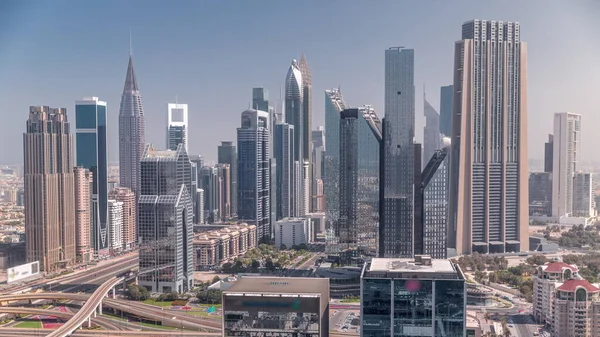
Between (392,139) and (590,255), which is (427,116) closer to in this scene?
(392,139)

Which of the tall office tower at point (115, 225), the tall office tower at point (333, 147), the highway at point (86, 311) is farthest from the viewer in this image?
the tall office tower at point (115, 225)

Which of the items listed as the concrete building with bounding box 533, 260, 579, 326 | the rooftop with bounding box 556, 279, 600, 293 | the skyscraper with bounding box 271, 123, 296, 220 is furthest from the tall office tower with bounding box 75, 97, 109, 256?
the rooftop with bounding box 556, 279, 600, 293

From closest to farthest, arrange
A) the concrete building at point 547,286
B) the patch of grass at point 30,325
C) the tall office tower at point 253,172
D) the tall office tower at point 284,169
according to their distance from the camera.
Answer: the concrete building at point 547,286 < the patch of grass at point 30,325 < the tall office tower at point 253,172 < the tall office tower at point 284,169

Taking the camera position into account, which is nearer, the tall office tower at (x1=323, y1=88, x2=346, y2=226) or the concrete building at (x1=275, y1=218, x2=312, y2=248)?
the tall office tower at (x1=323, y1=88, x2=346, y2=226)

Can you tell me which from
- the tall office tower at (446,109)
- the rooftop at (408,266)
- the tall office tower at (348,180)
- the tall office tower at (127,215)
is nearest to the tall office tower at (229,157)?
the tall office tower at (127,215)

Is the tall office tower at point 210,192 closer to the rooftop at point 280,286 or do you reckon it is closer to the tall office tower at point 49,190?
the tall office tower at point 49,190

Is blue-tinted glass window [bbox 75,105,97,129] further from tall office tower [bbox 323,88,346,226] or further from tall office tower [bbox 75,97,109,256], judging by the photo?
tall office tower [bbox 323,88,346,226]

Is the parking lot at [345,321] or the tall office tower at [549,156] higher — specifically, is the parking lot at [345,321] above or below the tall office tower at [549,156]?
Answer: below

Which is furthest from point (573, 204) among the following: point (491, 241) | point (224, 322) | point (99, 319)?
point (224, 322)

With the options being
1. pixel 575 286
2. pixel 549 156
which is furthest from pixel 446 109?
pixel 575 286
